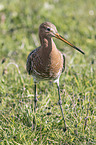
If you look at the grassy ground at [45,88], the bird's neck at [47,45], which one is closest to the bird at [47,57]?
the bird's neck at [47,45]

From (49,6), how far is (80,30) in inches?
51.8

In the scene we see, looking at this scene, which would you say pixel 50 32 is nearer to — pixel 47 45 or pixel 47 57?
pixel 47 45

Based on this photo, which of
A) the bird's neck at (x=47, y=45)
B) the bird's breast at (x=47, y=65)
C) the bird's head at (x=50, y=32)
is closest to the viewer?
the bird's head at (x=50, y=32)

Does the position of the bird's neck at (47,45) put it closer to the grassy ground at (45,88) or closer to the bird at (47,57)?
the bird at (47,57)

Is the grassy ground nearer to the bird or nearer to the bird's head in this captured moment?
the bird

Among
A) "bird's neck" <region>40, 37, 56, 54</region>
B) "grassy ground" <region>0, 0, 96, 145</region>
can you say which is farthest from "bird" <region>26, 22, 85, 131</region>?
"grassy ground" <region>0, 0, 96, 145</region>

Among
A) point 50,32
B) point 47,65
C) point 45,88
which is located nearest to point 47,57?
point 47,65

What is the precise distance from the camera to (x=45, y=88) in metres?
4.28

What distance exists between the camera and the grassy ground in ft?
11.3

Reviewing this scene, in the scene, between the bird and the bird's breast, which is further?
the bird's breast

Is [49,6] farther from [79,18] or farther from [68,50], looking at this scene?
[68,50]

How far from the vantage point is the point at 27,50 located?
5.45 meters

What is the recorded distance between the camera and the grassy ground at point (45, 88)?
11.3 ft

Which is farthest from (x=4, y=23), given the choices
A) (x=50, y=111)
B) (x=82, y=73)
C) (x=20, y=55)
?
(x=50, y=111)
